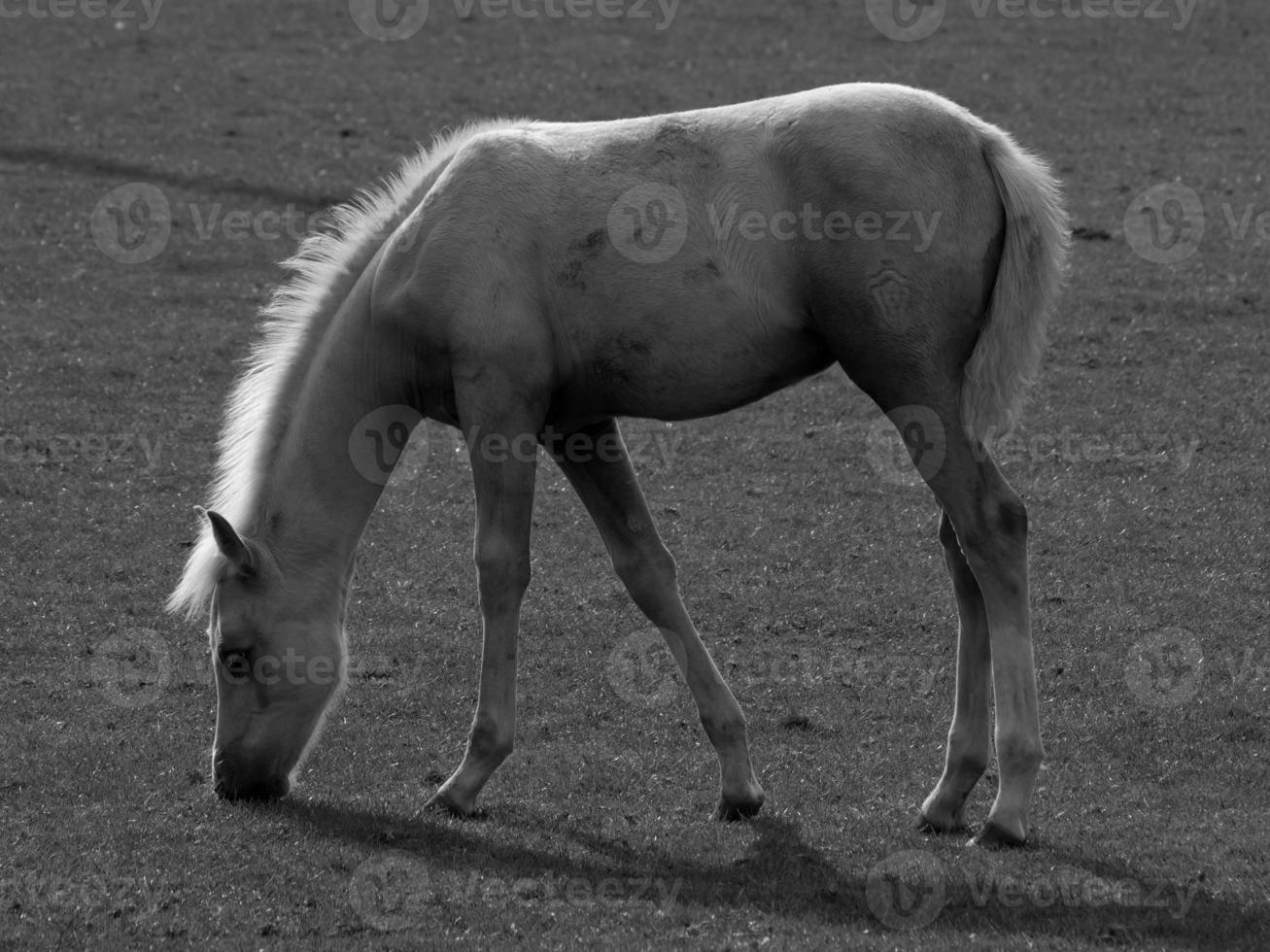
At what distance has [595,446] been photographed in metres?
8.05

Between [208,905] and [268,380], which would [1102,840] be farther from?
[268,380]

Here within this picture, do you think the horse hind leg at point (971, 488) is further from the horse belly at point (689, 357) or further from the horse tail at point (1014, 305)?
the horse belly at point (689, 357)

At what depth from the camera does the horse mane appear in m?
7.95

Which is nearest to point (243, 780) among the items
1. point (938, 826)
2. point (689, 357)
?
point (689, 357)

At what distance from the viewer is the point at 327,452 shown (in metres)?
7.84

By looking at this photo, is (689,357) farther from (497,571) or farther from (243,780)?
(243,780)

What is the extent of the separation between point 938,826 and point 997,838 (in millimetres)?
393

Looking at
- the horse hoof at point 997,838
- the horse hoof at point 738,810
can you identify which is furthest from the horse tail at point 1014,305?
the horse hoof at point 738,810

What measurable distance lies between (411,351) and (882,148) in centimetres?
217

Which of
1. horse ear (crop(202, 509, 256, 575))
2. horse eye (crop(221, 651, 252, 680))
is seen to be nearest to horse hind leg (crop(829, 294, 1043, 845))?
horse ear (crop(202, 509, 256, 575))

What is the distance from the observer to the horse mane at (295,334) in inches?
313

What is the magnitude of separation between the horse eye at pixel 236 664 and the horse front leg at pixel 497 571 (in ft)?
3.25

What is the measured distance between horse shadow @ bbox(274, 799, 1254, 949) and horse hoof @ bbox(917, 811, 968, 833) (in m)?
0.19

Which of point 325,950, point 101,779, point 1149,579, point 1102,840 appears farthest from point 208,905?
point 1149,579
